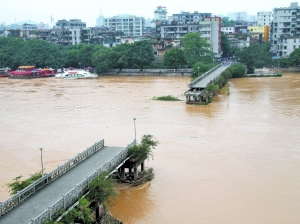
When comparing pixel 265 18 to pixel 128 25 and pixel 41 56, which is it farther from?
pixel 41 56

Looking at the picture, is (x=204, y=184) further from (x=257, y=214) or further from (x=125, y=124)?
(x=125, y=124)

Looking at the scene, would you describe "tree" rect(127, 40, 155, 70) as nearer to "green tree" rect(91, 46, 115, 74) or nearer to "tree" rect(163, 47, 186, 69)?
"green tree" rect(91, 46, 115, 74)

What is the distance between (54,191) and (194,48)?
4671 centimetres

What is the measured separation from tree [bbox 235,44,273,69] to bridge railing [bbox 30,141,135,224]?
145 feet

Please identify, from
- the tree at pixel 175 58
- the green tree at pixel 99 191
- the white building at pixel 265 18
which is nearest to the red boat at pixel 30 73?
the tree at pixel 175 58

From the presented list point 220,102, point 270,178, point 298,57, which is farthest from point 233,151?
point 298,57

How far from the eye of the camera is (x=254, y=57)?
56594 mm

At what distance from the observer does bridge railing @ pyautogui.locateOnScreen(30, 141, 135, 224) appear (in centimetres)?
1049

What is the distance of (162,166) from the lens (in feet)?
61.5

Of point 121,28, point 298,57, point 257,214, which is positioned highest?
point 121,28

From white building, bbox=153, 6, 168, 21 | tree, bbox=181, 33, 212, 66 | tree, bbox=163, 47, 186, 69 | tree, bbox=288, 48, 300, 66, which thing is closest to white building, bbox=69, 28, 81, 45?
tree, bbox=163, 47, 186, 69

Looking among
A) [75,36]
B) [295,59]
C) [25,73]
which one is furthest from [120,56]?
[75,36]

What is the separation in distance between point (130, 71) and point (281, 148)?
41.2m

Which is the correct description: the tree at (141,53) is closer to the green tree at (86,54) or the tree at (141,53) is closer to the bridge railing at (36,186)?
the green tree at (86,54)
